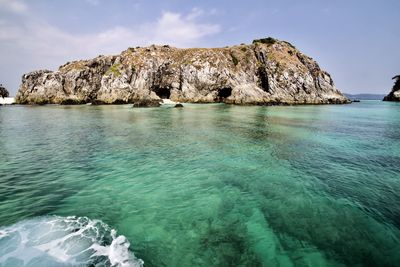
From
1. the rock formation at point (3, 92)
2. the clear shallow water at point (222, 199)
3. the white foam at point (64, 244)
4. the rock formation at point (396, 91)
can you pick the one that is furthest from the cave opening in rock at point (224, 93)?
the rock formation at point (3, 92)

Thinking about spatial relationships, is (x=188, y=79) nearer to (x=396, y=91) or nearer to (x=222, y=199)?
(x=222, y=199)

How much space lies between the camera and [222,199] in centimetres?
1051

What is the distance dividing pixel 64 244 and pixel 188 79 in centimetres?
9973

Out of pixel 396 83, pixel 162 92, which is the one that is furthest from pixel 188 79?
pixel 396 83

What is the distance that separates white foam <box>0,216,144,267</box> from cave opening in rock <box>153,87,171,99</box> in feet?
330

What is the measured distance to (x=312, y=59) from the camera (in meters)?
122

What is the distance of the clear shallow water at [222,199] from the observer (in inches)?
280

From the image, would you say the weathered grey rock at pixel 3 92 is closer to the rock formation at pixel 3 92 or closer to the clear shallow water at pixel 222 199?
the rock formation at pixel 3 92

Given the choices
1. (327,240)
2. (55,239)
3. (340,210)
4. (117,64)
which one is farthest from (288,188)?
(117,64)

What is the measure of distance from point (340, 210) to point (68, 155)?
16882 millimetres

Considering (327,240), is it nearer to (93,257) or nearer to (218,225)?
(218,225)

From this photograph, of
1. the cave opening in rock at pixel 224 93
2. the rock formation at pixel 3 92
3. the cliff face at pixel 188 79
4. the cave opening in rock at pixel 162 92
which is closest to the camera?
the cliff face at pixel 188 79

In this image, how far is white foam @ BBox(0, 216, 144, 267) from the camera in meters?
6.52

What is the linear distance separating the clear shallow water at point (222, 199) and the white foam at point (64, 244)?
0.57 ft
